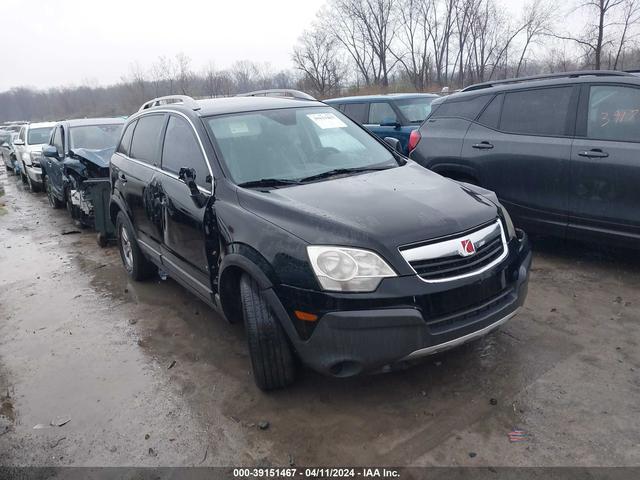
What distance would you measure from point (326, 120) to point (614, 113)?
2600 millimetres

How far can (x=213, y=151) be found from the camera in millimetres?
3670

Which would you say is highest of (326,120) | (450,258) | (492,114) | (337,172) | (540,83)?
(540,83)

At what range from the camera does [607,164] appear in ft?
14.9

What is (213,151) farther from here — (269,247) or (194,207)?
(269,247)

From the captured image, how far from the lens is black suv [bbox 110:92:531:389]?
2.70m

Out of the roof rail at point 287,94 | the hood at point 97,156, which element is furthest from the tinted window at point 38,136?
the roof rail at point 287,94

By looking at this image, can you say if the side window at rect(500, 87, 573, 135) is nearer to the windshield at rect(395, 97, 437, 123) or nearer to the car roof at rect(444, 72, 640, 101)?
the car roof at rect(444, 72, 640, 101)

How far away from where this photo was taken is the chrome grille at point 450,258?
108 inches

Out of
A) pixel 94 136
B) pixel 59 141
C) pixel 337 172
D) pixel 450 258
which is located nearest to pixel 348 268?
pixel 450 258

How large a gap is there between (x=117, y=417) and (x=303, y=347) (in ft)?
4.30

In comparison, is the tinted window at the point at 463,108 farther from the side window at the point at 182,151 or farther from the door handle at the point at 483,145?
the side window at the point at 182,151

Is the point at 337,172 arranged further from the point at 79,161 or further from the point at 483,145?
the point at 79,161

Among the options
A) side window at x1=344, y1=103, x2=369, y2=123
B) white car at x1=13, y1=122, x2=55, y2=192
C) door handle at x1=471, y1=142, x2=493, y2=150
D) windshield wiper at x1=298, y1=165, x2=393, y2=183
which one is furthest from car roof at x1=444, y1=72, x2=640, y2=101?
white car at x1=13, y1=122, x2=55, y2=192

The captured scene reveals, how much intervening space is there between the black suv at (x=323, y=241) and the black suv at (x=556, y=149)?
1587 mm
